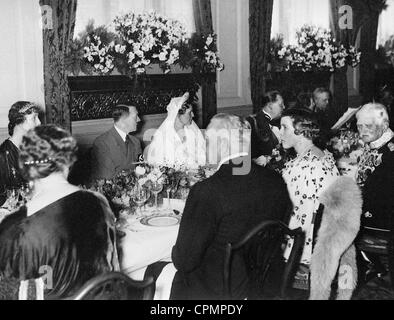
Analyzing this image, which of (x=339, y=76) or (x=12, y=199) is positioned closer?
(x=12, y=199)

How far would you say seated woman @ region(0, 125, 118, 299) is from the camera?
75.1 inches

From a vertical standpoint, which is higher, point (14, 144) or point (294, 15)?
point (294, 15)

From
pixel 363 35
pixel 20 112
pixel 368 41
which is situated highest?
pixel 363 35

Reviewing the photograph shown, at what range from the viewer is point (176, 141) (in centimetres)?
520

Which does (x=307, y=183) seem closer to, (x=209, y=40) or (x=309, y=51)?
(x=209, y=40)

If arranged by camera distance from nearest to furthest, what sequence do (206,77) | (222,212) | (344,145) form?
(222,212) < (344,145) < (206,77)

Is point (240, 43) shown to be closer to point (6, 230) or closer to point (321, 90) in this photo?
point (321, 90)

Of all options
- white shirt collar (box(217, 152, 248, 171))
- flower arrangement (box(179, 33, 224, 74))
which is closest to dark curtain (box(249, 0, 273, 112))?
flower arrangement (box(179, 33, 224, 74))

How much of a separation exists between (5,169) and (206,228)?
2188 millimetres

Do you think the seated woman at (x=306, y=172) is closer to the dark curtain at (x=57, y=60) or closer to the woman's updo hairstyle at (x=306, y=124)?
the woman's updo hairstyle at (x=306, y=124)

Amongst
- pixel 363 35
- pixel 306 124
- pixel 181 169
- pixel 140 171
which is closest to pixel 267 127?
pixel 181 169

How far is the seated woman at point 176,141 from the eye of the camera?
16.9 ft

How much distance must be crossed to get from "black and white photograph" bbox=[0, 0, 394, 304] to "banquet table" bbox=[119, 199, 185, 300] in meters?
0.01

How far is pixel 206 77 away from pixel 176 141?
2.07 m
